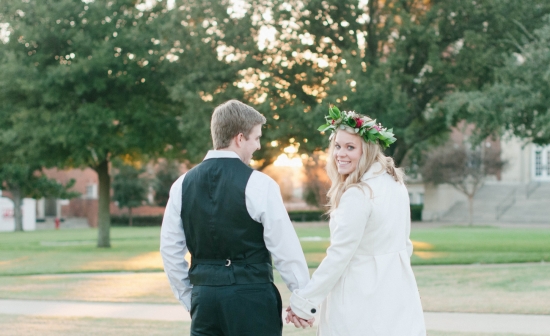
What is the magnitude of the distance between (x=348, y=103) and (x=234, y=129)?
555 inches

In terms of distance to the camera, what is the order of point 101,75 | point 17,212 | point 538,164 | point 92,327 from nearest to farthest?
point 92,327 → point 101,75 → point 17,212 → point 538,164

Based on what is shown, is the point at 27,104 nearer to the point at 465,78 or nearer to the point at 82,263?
the point at 82,263

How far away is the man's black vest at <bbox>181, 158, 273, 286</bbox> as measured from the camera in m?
3.76

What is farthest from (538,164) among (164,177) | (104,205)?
(104,205)

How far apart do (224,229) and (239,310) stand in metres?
0.44

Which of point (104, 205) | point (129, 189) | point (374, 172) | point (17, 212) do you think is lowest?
point (17, 212)

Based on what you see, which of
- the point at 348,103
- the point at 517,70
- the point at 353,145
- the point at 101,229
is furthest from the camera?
the point at 101,229

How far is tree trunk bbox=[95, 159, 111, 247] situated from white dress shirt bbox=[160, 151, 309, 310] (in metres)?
21.0

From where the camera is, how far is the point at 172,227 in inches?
160

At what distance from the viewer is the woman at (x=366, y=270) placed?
391 cm

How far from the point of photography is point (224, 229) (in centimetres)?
376

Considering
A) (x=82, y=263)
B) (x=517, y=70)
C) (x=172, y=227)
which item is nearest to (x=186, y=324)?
(x=172, y=227)

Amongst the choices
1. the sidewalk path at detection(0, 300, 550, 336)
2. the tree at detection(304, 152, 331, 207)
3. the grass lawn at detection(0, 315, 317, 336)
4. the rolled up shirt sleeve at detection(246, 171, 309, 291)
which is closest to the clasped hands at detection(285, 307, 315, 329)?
the rolled up shirt sleeve at detection(246, 171, 309, 291)

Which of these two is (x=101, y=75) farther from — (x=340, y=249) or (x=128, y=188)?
(x=128, y=188)
